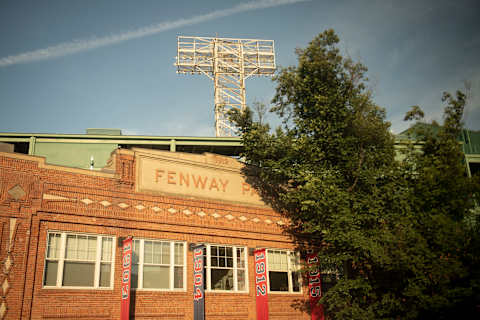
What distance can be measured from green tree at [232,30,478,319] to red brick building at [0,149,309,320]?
2105mm

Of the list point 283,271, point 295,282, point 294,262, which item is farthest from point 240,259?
point 295,282

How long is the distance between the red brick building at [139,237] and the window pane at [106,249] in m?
0.04

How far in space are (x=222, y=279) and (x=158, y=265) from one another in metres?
3.12

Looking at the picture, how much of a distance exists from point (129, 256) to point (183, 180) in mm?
4650

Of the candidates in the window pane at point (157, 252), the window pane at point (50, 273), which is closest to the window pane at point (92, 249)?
the window pane at point (50, 273)

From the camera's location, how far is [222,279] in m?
20.6

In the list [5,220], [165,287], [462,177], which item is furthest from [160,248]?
[462,177]

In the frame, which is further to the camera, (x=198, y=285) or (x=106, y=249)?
(x=198, y=285)

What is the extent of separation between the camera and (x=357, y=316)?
725 inches

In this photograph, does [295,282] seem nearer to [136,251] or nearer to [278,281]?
[278,281]

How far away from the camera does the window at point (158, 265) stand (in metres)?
18.5

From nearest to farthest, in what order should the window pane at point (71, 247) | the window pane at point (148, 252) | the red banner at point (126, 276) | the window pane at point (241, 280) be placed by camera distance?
the red banner at point (126, 276)
the window pane at point (71, 247)
the window pane at point (148, 252)
the window pane at point (241, 280)

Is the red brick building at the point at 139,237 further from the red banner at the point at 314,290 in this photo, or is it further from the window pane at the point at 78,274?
the red banner at the point at 314,290

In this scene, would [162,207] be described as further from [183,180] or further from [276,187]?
[276,187]
